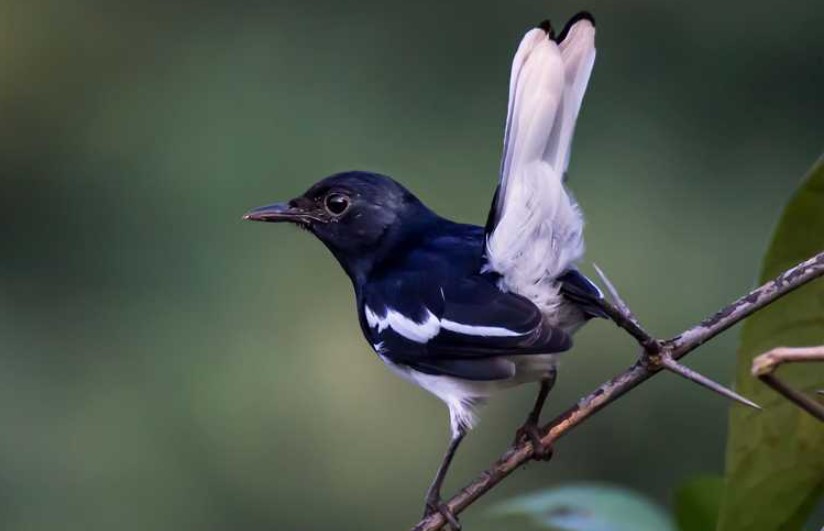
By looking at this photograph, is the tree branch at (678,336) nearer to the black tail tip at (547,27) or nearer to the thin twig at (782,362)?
the thin twig at (782,362)

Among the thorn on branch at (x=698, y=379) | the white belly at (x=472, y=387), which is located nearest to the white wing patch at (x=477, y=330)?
the white belly at (x=472, y=387)

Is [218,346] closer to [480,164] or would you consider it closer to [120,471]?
[120,471]

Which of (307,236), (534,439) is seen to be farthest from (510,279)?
(307,236)

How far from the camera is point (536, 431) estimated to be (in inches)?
110

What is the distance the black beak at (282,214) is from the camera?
3533 millimetres

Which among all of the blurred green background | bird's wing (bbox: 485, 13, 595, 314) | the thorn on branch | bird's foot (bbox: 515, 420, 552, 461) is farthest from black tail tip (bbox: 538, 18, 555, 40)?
the blurred green background

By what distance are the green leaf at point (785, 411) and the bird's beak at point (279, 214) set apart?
1.72m

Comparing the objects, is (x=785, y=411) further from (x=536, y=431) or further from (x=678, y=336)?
(x=536, y=431)

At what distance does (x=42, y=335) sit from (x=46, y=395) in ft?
1.66

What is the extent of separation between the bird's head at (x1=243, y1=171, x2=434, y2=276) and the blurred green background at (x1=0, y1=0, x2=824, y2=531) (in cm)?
207

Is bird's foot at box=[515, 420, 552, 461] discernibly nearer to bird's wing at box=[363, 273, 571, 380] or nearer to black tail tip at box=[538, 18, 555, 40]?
bird's wing at box=[363, 273, 571, 380]

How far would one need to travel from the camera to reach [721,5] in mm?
7547

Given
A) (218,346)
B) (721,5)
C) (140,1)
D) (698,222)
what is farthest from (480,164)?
(140,1)

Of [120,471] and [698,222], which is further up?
[698,222]
